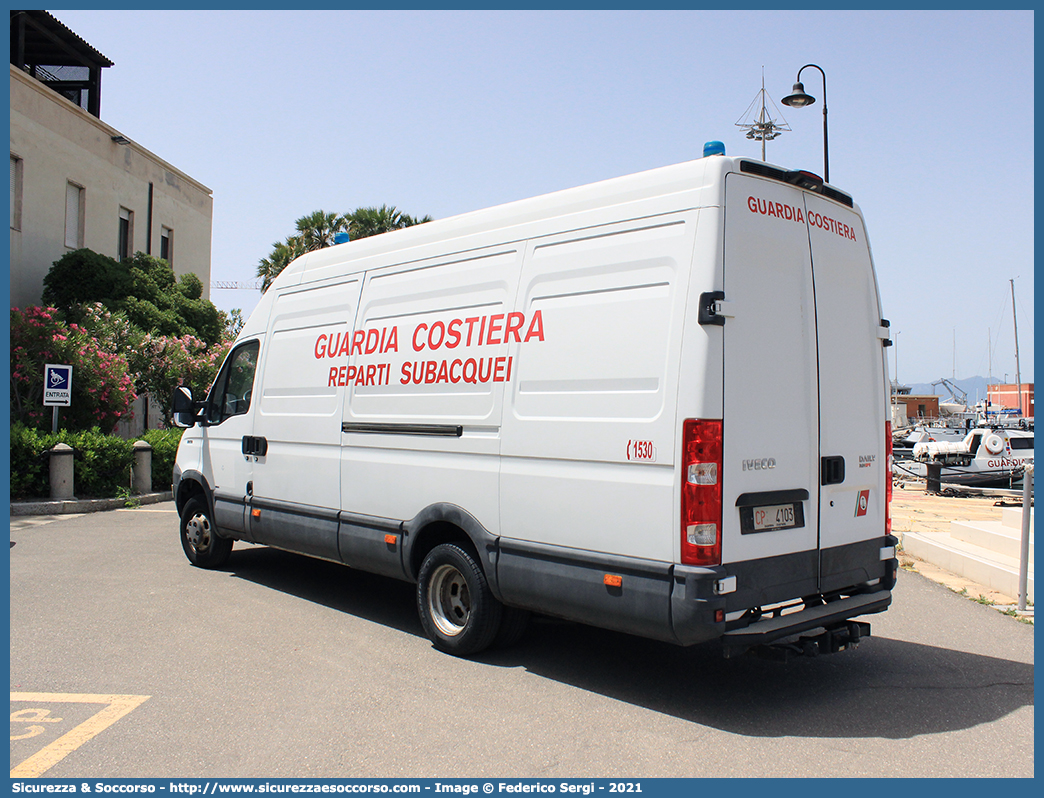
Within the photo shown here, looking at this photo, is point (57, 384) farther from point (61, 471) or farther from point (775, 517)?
point (775, 517)

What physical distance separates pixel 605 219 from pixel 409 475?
2393mm

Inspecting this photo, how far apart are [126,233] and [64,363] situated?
32.9 ft

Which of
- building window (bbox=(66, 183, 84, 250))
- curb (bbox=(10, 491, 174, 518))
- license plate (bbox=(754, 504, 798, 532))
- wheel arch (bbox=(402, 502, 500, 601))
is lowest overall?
curb (bbox=(10, 491, 174, 518))

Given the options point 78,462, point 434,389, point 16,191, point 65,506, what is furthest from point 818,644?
point 16,191

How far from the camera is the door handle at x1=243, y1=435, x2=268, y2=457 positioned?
7.82 m

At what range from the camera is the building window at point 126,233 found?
25.4m

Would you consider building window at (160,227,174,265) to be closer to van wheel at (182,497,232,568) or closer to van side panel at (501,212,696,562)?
van wheel at (182,497,232,568)

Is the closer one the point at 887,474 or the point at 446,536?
the point at 887,474

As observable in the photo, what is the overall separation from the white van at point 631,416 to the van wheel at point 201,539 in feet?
7.43

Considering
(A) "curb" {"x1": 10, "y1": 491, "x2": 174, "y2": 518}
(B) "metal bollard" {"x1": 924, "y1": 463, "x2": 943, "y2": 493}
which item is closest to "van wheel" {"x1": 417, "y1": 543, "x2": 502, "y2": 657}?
(A) "curb" {"x1": 10, "y1": 491, "x2": 174, "y2": 518}

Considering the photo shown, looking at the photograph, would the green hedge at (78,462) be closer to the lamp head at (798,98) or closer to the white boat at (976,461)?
the lamp head at (798,98)

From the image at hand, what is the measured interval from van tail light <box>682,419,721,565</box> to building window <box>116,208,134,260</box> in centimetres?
2482

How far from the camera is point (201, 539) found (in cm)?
888
